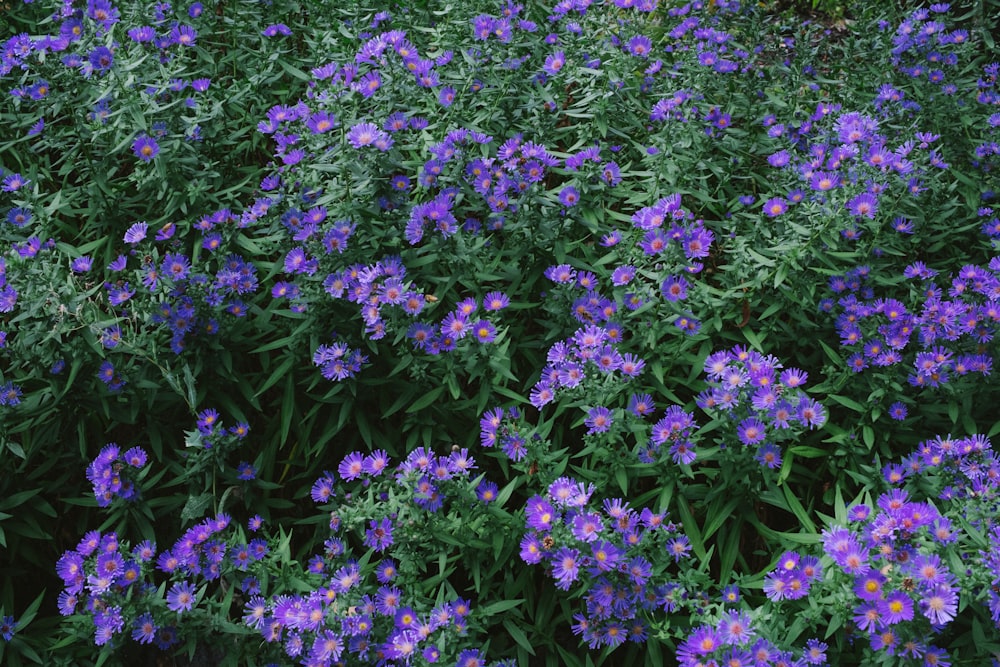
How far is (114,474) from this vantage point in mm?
2592

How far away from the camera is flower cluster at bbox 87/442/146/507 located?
2.56m

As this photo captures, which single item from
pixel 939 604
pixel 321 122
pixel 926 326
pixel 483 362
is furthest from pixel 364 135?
pixel 939 604

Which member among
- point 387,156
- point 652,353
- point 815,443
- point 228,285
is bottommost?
point 815,443

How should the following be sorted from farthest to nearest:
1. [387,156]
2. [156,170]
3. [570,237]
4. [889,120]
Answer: [889,120] → [570,237] → [156,170] → [387,156]

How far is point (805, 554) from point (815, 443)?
1.57 feet

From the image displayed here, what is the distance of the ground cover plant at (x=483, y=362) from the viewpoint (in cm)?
230

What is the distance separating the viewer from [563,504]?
2.27 meters

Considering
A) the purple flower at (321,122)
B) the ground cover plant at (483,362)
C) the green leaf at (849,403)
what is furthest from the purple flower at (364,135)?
the green leaf at (849,403)

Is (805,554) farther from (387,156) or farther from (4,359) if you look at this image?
(4,359)

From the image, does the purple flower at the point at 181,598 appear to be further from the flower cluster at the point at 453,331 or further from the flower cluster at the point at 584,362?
the flower cluster at the point at 584,362

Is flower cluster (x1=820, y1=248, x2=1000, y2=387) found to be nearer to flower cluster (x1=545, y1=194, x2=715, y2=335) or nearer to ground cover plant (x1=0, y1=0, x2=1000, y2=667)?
ground cover plant (x1=0, y1=0, x2=1000, y2=667)

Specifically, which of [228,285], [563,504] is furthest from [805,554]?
[228,285]

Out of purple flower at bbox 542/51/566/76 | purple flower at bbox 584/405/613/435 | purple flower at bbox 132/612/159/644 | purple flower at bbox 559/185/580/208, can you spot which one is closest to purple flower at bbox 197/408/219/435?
purple flower at bbox 132/612/159/644

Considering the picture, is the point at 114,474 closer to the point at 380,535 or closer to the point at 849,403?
the point at 380,535
